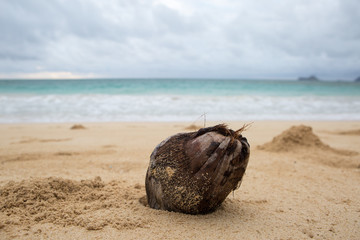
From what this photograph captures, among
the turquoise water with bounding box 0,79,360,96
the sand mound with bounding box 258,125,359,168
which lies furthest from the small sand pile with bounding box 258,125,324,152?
the turquoise water with bounding box 0,79,360,96

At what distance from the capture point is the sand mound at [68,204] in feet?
6.93

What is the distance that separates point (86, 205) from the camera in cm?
240

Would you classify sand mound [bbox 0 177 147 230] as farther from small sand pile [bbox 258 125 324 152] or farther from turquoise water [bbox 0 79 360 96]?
turquoise water [bbox 0 79 360 96]

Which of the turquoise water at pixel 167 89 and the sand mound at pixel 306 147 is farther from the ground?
the turquoise water at pixel 167 89

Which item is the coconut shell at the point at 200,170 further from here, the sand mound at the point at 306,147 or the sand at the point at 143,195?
the sand mound at the point at 306,147

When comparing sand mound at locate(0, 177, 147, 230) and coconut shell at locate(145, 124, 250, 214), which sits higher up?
coconut shell at locate(145, 124, 250, 214)

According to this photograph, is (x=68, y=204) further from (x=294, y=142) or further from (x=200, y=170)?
(x=294, y=142)

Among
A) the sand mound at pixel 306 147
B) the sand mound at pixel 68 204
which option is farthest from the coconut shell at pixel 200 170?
the sand mound at pixel 306 147

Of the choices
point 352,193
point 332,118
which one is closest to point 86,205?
point 352,193

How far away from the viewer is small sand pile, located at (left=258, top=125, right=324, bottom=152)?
515cm

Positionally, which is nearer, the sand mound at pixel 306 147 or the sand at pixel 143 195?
the sand at pixel 143 195

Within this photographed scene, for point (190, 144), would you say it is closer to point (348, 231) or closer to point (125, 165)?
point (348, 231)

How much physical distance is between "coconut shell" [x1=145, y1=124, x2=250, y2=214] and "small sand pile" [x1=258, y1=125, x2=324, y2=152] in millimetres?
3246

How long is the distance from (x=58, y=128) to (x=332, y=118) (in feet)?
32.1
